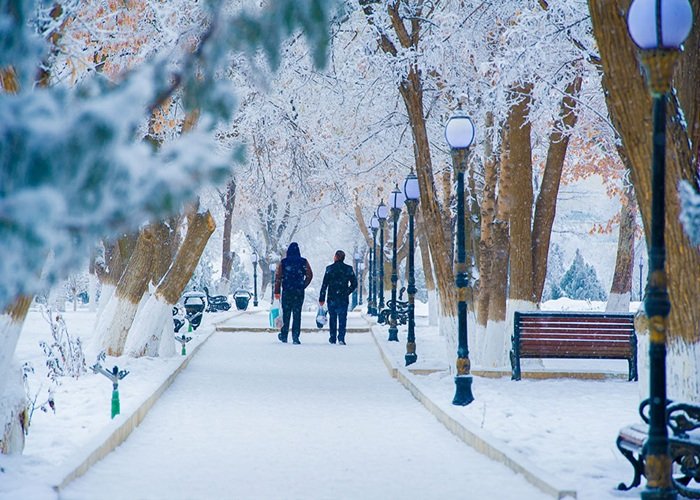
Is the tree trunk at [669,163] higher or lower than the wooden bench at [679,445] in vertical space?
higher

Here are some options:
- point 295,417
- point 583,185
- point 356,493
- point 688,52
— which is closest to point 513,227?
point 295,417

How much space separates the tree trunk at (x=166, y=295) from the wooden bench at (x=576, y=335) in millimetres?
5456

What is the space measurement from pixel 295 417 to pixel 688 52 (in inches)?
221

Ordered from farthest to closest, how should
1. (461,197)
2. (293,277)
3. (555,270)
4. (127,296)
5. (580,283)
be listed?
(555,270)
(580,283)
(293,277)
(127,296)
(461,197)

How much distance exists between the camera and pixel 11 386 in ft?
27.2

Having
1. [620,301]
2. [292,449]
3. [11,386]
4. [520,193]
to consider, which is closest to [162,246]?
[520,193]

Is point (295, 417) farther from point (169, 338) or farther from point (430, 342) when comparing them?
point (430, 342)

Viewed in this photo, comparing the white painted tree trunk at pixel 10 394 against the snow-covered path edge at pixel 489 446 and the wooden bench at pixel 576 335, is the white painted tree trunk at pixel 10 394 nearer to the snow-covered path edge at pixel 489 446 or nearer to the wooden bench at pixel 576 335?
the snow-covered path edge at pixel 489 446

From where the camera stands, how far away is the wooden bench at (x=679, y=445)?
6.96m

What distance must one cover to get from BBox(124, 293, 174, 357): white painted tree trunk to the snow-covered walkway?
67.5 inches

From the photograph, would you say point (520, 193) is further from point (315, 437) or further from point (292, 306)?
point (292, 306)

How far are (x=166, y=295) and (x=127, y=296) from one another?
0.65 meters

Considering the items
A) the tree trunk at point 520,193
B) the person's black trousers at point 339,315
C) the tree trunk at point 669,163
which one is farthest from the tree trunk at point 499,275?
the tree trunk at point 669,163

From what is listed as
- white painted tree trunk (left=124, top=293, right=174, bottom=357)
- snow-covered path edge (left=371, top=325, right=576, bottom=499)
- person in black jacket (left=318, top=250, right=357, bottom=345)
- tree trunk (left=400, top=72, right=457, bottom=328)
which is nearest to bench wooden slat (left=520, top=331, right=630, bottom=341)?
tree trunk (left=400, top=72, right=457, bottom=328)
